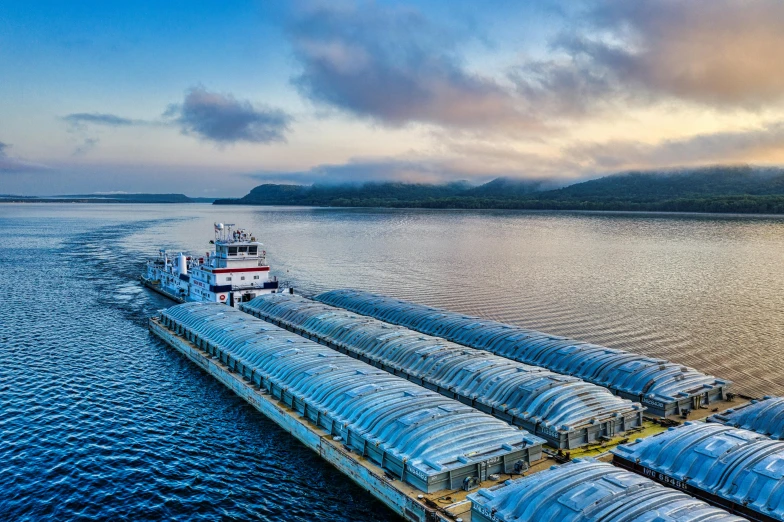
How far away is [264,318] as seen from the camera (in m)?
56.1

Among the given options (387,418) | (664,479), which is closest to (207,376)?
(387,418)

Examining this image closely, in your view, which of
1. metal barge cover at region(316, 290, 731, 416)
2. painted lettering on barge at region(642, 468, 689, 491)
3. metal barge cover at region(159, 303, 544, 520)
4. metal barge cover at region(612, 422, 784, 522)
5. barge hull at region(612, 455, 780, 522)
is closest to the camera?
barge hull at region(612, 455, 780, 522)

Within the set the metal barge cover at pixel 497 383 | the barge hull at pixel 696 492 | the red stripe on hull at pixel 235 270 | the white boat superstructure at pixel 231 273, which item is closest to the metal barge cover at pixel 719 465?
the barge hull at pixel 696 492

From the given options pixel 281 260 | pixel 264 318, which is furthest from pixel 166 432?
pixel 281 260

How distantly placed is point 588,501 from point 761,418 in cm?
1510

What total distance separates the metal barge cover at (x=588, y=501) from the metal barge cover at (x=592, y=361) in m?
13.3

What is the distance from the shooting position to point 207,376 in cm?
4306

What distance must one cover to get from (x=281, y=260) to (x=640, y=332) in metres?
77.1

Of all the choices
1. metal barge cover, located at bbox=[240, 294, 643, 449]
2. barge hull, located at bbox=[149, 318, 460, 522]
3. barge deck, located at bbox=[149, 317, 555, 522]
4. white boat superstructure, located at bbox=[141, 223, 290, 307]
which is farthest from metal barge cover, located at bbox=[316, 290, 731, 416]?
white boat superstructure, located at bbox=[141, 223, 290, 307]

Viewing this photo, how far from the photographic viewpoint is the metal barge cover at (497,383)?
27.4 m

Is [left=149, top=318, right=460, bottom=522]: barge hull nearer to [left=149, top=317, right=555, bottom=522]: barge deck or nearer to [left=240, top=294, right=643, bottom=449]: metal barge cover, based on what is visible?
[left=149, top=317, right=555, bottom=522]: barge deck

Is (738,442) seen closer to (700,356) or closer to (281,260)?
(700,356)

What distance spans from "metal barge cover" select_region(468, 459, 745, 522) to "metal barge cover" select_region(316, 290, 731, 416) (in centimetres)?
1328

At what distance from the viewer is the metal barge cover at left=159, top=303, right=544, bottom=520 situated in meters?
23.1
